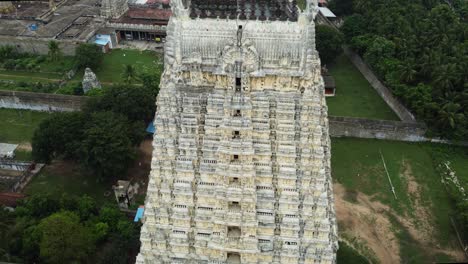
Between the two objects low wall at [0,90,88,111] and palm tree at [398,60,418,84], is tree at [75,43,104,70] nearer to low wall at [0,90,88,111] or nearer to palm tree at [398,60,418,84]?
low wall at [0,90,88,111]

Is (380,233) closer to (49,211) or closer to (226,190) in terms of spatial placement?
(226,190)

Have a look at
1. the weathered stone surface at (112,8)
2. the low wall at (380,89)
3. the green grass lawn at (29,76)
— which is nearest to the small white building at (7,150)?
the green grass lawn at (29,76)

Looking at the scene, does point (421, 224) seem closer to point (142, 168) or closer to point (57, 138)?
point (142, 168)

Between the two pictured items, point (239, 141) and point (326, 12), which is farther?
point (326, 12)

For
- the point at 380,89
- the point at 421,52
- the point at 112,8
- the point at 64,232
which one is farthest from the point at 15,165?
the point at 421,52

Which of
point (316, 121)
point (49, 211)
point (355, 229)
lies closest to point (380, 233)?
point (355, 229)

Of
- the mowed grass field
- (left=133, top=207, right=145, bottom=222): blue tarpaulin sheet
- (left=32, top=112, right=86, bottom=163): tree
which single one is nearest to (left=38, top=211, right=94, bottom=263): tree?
(left=133, top=207, right=145, bottom=222): blue tarpaulin sheet
